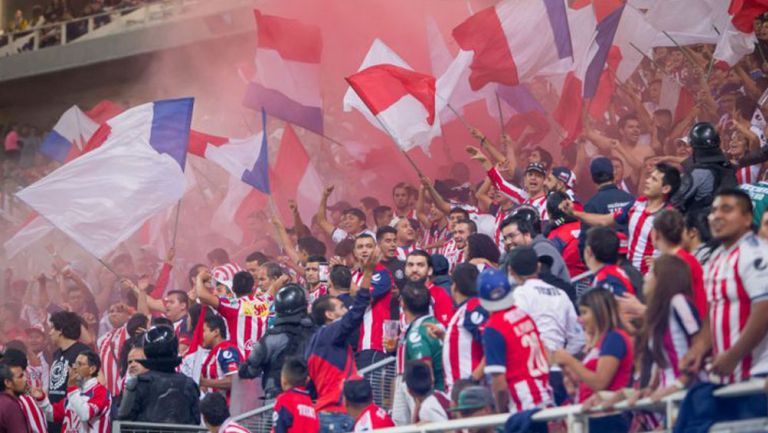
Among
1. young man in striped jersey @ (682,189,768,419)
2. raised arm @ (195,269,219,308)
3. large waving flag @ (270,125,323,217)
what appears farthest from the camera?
large waving flag @ (270,125,323,217)

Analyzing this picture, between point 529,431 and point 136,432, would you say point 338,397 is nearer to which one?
point 136,432

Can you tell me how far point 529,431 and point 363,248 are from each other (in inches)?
170

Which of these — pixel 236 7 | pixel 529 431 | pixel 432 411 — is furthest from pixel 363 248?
pixel 236 7

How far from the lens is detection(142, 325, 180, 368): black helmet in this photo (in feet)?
33.5

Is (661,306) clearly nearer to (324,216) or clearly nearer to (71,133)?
(324,216)

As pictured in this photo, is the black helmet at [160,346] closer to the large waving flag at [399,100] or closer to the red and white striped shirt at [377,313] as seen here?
the red and white striped shirt at [377,313]

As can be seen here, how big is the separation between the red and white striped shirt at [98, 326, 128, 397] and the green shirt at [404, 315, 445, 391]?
464 cm

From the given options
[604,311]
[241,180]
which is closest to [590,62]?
[241,180]

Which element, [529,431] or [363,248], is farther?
[363,248]

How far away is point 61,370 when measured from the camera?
11.9 metres

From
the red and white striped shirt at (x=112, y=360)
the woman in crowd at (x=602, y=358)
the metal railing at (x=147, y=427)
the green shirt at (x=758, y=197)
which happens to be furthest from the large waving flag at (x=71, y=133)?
the woman in crowd at (x=602, y=358)

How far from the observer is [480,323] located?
8.14m

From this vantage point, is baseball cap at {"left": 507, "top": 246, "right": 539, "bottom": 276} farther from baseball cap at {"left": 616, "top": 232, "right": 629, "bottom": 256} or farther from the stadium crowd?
baseball cap at {"left": 616, "top": 232, "right": 629, "bottom": 256}

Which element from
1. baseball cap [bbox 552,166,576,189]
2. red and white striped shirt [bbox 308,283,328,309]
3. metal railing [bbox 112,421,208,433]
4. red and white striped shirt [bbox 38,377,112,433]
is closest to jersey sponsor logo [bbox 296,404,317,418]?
metal railing [bbox 112,421,208,433]
